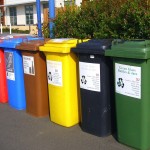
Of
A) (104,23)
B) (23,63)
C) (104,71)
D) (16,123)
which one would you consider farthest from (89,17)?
(16,123)

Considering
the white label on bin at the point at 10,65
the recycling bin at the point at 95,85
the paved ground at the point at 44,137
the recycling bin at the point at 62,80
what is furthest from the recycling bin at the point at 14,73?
the recycling bin at the point at 95,85

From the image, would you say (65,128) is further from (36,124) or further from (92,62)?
(92,62)

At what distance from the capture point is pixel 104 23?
586 cm

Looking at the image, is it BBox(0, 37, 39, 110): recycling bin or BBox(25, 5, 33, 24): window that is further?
BBox(25, 5, 33, 24): window

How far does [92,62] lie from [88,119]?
89 centimetres

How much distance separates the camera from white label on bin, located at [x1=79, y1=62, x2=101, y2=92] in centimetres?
468

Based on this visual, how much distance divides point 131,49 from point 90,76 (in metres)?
0.87

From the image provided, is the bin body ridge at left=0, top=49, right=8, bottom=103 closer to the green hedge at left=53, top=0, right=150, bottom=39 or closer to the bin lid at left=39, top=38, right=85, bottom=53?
the green hedge at left=53, top=0, right=150, bottom=39

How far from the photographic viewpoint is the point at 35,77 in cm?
570

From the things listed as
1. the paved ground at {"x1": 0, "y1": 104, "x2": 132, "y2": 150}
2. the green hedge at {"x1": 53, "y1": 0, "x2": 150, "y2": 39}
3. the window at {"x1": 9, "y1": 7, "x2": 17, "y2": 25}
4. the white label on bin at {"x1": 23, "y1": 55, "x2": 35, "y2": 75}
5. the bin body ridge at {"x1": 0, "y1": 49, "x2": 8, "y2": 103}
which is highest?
the window at {"x1": 9, "y1": 7, "x2": 17, "y2": 25}

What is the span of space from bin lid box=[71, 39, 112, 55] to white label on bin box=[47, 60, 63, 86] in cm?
42

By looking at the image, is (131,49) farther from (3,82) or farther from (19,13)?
(19,13)

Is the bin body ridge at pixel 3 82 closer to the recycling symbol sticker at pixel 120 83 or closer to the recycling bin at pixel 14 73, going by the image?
the recycling bin at pixel 14 73

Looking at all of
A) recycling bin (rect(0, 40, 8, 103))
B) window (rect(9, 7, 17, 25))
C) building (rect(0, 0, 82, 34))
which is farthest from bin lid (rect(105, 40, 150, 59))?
window (rect(9, 7, 17, 25))
